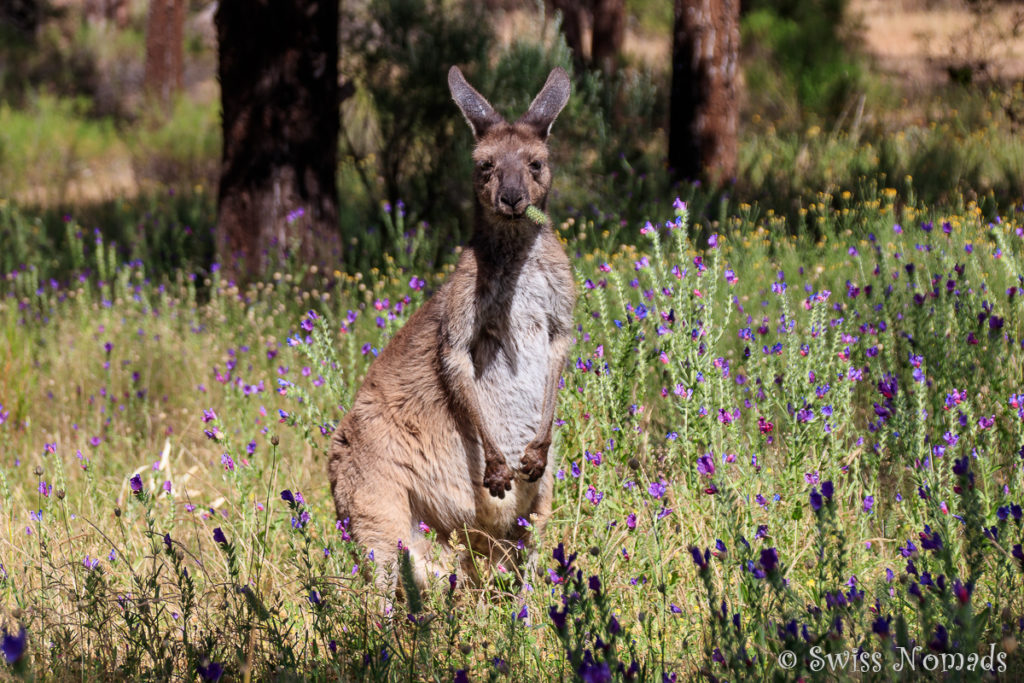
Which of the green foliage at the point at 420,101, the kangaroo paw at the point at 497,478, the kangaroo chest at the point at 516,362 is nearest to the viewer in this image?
the kangaroo paw at the point at 497,478

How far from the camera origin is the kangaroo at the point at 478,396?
146 inches

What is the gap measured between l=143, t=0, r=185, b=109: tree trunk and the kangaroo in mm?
16760

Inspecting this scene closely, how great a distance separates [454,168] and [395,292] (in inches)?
115

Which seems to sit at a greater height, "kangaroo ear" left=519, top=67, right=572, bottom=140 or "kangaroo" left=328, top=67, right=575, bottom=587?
"kangaroo ear" left=519, top=67, right=572, bottom=140

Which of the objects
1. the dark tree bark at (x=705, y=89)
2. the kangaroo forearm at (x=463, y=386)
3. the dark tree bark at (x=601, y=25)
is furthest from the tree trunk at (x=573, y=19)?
the kangaroo forearm at (x=463, y=386)

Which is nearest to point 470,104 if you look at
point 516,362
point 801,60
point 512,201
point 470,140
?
point 512,201

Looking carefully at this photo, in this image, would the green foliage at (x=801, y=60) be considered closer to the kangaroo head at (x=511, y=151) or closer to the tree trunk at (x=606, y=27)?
the tree trunk at (x=606, y=27)

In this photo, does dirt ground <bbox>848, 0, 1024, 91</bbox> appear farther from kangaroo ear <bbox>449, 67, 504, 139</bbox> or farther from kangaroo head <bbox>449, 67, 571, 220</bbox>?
kangaroo ear <bbox>449, 67, 504, 139</bbox>

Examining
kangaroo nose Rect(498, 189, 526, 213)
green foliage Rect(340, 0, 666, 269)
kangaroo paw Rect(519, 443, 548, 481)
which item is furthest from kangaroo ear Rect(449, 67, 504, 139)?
green foliage Rect(340, 0, 666, 269)

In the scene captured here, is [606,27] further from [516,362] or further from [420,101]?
[516,362]

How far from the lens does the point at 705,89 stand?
28.5 feet

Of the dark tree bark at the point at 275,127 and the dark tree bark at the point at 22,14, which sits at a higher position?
the dark tree bark at the point at 275,127

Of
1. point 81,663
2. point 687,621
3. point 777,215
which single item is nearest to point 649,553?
point 687,621

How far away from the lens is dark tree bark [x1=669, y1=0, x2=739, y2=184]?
858cm
